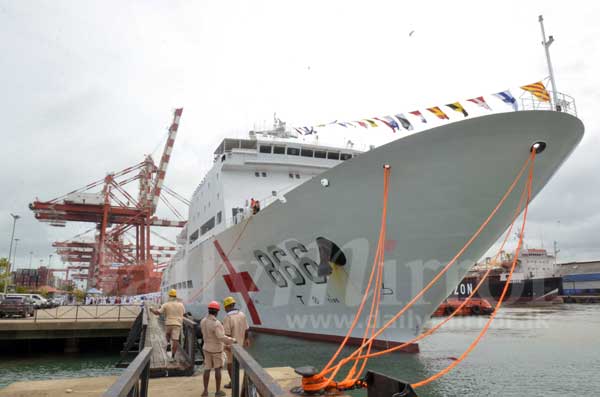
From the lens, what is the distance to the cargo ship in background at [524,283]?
44031 millimetres

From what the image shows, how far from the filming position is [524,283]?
4738 centimetres

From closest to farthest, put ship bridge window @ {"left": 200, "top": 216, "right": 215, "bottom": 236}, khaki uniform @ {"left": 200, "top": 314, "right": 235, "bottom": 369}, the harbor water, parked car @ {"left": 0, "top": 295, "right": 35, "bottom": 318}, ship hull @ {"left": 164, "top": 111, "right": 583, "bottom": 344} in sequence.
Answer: khaki uniform @ {"left": 200, "top": 314, "right": 235, "bottom": 369} < ship hull @ {"left": 164, "top": 111, "right": 583, "bottom": 344} < the harbor water < parked car @ {"left": 0, "top": 295, "right": 35, "bottom": 318} < ship bridge window @ {"left": 200, "top": 216, "right": 215, "bottom": 236}

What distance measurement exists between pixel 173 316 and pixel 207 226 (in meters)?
10.0

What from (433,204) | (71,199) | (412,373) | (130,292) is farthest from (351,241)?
(130,292)

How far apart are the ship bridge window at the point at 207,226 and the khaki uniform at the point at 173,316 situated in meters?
8.76

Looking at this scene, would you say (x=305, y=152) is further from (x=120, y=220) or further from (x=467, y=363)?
(x=120, y=220)

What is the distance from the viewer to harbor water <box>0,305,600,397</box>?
25.8ft

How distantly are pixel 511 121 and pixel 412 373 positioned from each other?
17.7 feet

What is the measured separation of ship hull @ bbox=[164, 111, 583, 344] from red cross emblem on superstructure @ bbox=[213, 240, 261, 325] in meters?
0.38

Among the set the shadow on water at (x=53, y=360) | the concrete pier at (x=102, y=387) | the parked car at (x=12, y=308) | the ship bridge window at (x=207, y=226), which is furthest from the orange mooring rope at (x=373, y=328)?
the parked car at (x=12, y=308)

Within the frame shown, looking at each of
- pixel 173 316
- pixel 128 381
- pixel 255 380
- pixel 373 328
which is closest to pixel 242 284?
pixel 173 316

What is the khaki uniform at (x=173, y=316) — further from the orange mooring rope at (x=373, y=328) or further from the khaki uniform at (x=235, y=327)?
the orange mooring rope at (x=373, y=328)

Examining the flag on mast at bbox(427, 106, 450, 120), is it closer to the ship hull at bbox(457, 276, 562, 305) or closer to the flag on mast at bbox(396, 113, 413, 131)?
the flag on mast at bbox(396, 113, 413, 131)

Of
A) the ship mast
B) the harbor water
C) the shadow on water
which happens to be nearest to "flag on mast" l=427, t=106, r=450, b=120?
the ship mast
